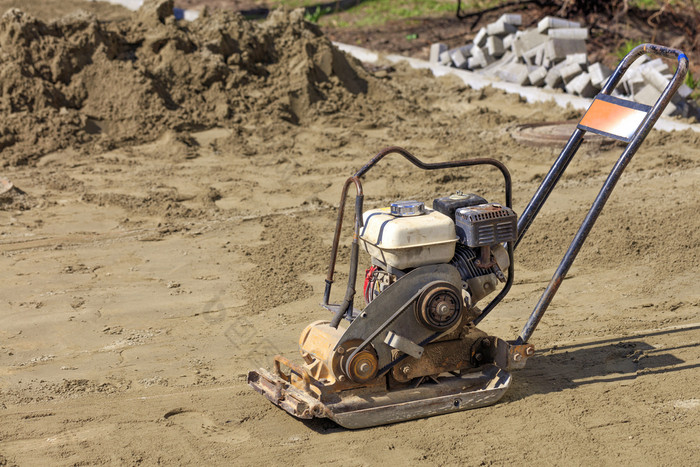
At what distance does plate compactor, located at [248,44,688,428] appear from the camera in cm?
384

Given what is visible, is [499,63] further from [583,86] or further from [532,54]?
[583,86]

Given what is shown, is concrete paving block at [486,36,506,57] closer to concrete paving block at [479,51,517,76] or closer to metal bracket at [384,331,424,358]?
concrete paving block at [479,51,517,76]

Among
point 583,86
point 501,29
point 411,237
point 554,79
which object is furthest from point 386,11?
point 411,237

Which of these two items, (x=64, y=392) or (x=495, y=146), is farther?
(x=495, y=146)

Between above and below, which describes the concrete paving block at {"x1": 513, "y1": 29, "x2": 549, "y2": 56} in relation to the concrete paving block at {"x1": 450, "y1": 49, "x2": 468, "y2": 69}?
above

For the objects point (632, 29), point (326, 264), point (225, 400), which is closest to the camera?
point (225, 400)

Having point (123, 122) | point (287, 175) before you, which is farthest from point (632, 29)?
point (123, 122)

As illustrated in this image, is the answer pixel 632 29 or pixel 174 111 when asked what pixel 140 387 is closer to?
pixel 174 111

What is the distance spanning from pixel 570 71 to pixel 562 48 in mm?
697

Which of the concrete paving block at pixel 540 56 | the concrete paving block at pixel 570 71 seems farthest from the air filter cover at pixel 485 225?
the concrete paving block at pixel 540 56

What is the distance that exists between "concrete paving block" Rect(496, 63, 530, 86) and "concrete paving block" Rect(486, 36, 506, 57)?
51 centimetres

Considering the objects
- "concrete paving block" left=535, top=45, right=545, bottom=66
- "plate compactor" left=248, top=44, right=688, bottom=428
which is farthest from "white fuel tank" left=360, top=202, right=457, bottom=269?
"concrete paving block" left=535, top=45, right=545, bottom=66

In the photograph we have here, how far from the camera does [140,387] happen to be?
14.7 ft

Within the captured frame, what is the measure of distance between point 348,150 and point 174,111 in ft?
7.95
